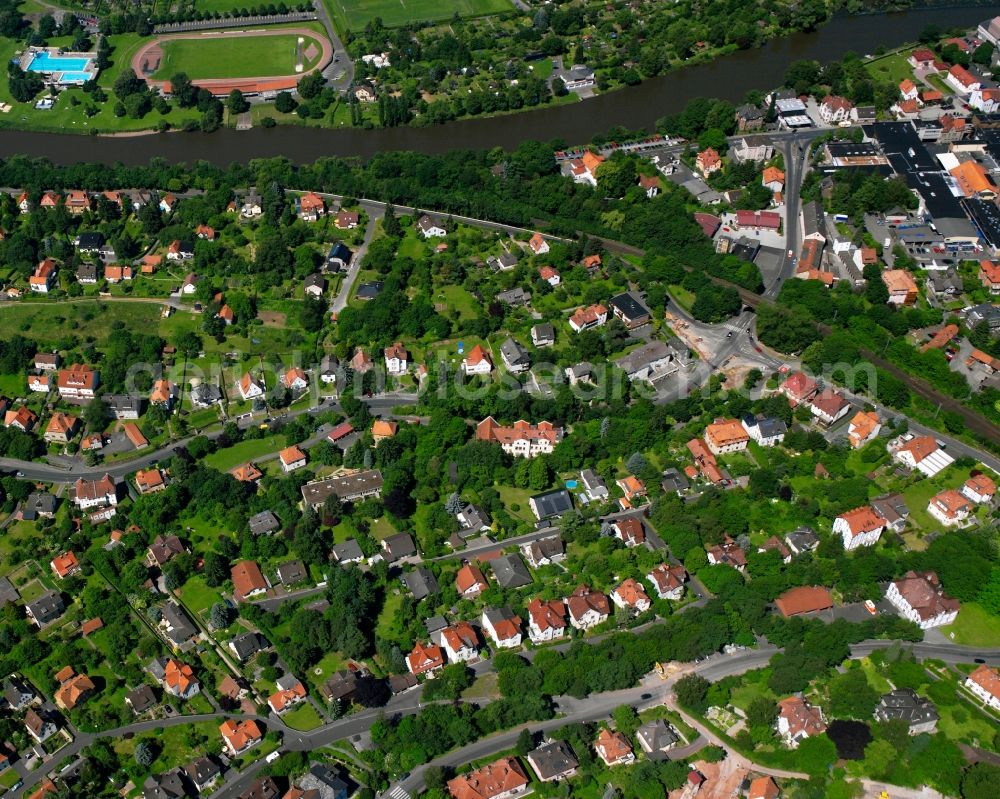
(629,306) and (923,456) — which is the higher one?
(629,306)

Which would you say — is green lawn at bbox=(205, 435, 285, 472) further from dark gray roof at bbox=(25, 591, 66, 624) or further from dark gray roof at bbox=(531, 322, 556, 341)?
dark gray roof at bbox=(531, 322, 556, 341)

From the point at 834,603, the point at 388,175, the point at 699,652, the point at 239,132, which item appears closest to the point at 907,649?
the point at 834,603

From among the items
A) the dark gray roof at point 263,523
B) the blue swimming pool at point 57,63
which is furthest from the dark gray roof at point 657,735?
the blue swimming pool at point 57,63

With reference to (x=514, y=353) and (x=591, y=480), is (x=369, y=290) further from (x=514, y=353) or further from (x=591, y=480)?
(x=591, y=480)

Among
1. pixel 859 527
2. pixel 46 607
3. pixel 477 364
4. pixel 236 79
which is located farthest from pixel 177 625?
pixel 236 79

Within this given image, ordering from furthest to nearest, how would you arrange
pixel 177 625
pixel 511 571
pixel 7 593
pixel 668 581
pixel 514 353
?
1. pixel 514 353
2. pixel 7 593
3. pixel 511 571
4. pixel 668 581
5. pixel 177 625

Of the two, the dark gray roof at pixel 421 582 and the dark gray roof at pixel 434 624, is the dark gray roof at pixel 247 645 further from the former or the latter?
the dark gray roof at pixel 434 624
